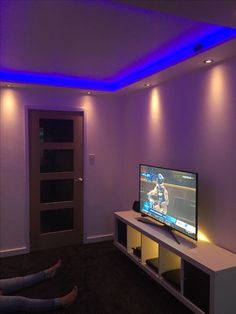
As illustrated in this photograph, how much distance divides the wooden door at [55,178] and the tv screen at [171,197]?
114cm

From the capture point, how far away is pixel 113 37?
7.58 ft

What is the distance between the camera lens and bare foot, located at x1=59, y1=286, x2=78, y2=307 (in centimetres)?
258

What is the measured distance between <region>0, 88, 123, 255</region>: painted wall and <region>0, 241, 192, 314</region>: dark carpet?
→ 39 centimetres

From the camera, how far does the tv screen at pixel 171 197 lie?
265cm

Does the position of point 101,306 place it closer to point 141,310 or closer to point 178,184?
point 141,310

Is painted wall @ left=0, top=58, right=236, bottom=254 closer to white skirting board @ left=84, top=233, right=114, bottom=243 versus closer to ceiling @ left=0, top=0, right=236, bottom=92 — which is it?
white skirting board @ left=84, top=233, right=114, bottom=243

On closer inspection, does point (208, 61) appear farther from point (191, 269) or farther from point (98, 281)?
point (98, 281)

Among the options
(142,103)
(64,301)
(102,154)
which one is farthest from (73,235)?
(142,103)

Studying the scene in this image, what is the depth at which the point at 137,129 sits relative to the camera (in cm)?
399

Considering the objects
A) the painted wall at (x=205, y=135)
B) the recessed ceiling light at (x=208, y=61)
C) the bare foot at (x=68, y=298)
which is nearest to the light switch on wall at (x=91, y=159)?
the painted wall at (x=205, y=135)

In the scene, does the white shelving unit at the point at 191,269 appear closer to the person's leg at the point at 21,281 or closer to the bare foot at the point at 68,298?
the bare foot at the point at 68,298

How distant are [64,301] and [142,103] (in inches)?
101

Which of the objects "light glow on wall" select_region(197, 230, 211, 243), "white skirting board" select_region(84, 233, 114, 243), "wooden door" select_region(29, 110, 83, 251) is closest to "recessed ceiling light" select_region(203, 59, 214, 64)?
"light glow on wall" select_region(197, 230, 211, 243)

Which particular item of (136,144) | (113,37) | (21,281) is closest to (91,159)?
(136,144)
